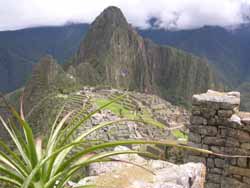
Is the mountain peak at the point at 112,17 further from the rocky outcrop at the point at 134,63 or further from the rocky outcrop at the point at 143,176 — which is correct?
the rocky outcrop at the point at 143,176

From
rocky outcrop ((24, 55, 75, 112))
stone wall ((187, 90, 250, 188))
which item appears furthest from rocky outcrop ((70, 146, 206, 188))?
rocky outcrop ((24, 55, 75, 112))

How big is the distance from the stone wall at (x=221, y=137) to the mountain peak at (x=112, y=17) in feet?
526

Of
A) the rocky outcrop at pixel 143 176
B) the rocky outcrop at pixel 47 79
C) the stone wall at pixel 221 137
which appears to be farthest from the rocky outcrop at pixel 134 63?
the rocky outcrop at pixel 143 176

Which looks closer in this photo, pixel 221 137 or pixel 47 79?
pixel 221 137

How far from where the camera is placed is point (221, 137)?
5.70 metres

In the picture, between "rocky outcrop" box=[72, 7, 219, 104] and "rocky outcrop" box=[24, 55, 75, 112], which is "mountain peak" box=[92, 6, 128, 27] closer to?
"rocky outcrop" box=[72, 7, 219, 104]

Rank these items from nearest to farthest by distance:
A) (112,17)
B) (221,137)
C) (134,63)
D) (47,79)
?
(221,137) < (47,79) < (112,17) < (134,63)

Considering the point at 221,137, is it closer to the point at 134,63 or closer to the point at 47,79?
the point at 47,79

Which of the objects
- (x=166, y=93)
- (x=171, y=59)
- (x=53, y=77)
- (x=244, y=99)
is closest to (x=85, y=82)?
(x=53, y=77)

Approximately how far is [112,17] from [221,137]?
163m

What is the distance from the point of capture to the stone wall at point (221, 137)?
5.42 meters

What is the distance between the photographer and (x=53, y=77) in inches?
3467

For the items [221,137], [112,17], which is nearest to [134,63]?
[112,17]

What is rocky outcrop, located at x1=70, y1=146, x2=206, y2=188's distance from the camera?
2988 mm
